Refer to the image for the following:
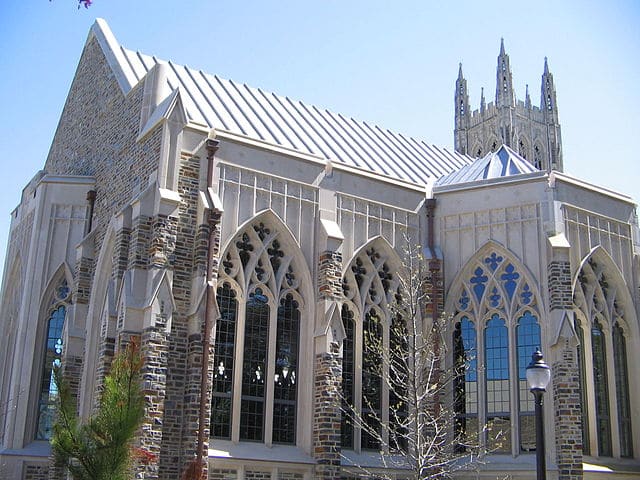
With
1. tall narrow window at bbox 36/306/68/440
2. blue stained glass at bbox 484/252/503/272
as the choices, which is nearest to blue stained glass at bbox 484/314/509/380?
blue stained glass at bbox 484/252/503/272

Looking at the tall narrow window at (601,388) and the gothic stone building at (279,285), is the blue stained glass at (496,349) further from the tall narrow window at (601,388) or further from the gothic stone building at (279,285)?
the tall narrow window at (601,388)

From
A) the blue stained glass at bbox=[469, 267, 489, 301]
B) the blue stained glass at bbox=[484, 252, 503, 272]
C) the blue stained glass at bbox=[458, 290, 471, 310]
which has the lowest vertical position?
the blue stained glass at bbox=[458, 290, 471, 310]

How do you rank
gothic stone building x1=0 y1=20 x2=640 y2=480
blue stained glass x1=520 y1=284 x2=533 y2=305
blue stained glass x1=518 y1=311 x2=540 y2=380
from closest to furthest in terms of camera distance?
gothic stone building x1=0 y1=20 x2=640 y2=480 < blue stained glass x1=518 y1=311 x2=540 y2=380 < blue stained glass x1=520 y1=284 x2=533 y2=305

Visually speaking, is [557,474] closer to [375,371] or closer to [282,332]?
[375,371]

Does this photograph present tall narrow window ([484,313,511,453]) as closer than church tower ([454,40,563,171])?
Answer: Yes

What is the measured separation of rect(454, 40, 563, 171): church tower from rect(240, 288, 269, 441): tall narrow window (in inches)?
1943

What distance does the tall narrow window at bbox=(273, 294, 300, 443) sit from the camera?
21266 millimetres

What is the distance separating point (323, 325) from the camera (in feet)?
70.8

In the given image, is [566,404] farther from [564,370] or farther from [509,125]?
[509,125]

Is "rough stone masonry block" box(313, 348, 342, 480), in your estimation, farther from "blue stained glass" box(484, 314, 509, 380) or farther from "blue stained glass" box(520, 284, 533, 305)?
"blue stained glass" box(520, 284, 533, 305)

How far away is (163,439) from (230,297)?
12.7 ft

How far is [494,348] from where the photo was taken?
77.0ft

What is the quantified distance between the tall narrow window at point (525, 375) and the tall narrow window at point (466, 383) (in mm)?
1194

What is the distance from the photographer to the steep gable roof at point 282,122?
992 inches
